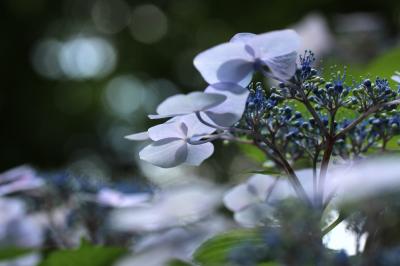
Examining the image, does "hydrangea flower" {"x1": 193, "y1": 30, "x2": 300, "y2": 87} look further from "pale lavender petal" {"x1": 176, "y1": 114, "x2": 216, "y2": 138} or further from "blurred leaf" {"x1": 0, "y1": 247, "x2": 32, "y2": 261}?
"blurred leaf" {"x1": 0, "y1": 247, "x2": 32, "y2": 261}

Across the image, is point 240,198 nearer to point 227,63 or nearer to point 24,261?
point 227,63

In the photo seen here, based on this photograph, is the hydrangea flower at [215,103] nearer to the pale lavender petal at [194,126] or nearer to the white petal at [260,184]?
the pale lavender petal at [194,126]

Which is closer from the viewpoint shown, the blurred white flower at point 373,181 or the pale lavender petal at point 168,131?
the blurred white flower at point 373,181

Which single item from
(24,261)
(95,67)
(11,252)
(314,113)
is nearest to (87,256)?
(11,252)

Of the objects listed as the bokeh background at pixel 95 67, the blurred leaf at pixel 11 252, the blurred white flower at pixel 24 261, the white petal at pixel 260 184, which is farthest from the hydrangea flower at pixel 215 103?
the bokeh background at pixel 95 67

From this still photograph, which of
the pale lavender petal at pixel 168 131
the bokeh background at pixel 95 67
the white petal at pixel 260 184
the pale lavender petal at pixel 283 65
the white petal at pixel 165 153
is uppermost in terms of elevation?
the pale lavender petal at pixel 283 65

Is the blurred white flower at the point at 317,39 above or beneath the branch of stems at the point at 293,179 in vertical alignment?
beneath

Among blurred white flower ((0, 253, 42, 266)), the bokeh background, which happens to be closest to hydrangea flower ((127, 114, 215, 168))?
blurred white flower ((0, 253, 42, 266))
